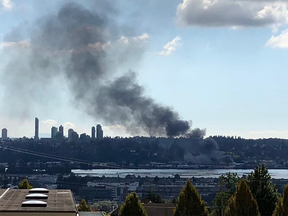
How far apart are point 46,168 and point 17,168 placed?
8656mm

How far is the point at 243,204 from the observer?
3030 cm

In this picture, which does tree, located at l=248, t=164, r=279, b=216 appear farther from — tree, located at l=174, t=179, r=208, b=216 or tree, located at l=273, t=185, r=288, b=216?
tree, located at l=273, t=185, r=288, b=216

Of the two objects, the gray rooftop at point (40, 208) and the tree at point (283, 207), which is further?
the tree at point (283, 207)

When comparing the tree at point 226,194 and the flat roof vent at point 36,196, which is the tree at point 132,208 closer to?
the flat roof vent at point 36,196

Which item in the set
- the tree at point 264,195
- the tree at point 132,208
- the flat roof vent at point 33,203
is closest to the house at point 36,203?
the flat roof vent at point 33,203

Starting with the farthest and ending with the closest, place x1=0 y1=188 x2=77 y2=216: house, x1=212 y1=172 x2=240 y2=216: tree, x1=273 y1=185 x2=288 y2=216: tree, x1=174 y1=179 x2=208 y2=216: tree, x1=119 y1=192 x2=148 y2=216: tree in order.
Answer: x1=212 y1=172 x2=240 y2=216: tree → x1=174 y1=179 x2=208 y2=216: tree → x1=119 y1=192 x2=148 y2=216: tree → x1=273 y1=185 x2=288 y2=216: tree → x1=0 y1=188 x2=77 y2=216: house

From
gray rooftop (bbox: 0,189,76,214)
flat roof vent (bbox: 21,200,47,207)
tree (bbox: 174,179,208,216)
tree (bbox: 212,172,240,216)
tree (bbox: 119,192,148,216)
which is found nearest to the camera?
gray rooftop (bbox: 0,189,76,214)

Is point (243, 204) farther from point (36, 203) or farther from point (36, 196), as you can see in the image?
point (36, 196)

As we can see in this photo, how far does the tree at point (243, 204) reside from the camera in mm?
30203

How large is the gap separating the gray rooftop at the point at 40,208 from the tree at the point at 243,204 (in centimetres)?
694

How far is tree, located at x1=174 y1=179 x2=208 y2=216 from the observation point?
32.0m

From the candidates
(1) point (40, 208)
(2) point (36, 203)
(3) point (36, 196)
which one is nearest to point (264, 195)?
(3) point (36, 196)

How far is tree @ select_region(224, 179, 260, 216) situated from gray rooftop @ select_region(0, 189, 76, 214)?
273 inches

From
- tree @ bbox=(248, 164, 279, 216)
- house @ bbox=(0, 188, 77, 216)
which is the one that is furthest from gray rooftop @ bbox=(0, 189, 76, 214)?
tree @ bbox=(248, 164, 279, 216)
